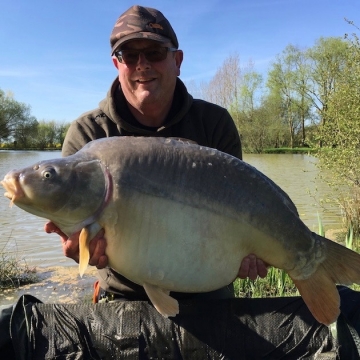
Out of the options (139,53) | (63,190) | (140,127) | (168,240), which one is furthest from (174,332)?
(139,53)

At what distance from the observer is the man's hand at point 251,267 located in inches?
60.9

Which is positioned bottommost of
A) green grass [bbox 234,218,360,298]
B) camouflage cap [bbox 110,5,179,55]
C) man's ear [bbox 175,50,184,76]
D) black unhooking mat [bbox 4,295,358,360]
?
green grass [bbox 234,218,360,298]

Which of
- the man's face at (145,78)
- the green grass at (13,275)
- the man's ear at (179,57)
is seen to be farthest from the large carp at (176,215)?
the green grass at (13,275)

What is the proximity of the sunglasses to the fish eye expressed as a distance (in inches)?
33.9

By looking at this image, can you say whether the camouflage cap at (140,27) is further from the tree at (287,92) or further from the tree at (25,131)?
the tree at (25,131)

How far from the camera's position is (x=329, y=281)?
154cm

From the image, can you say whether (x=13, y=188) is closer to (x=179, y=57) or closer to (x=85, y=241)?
(x=85, y=241)

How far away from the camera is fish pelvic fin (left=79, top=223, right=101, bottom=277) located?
1348 millimetres

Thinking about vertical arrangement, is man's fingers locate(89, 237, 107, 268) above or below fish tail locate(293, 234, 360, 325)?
above

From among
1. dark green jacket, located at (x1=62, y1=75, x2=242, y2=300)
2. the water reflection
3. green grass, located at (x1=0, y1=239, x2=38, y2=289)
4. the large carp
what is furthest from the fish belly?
green grass, located at (x1=0, y1=239, x2=38, y2=289)

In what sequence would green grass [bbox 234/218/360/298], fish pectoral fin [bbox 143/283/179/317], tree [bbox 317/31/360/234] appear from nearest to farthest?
fish pectoral fin [bbox 143/283/179/317] → green grass [bbox 234/218/360/298] → tree [bbox 317/31/360/234]

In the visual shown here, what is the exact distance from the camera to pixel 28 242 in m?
5.88

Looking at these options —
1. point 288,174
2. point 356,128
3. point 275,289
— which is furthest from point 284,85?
point 275,289

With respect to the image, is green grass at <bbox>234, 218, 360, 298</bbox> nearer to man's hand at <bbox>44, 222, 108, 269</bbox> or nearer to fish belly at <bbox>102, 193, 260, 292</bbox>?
fish belly at <bbox>102, 193, 260, 292</bbox>
